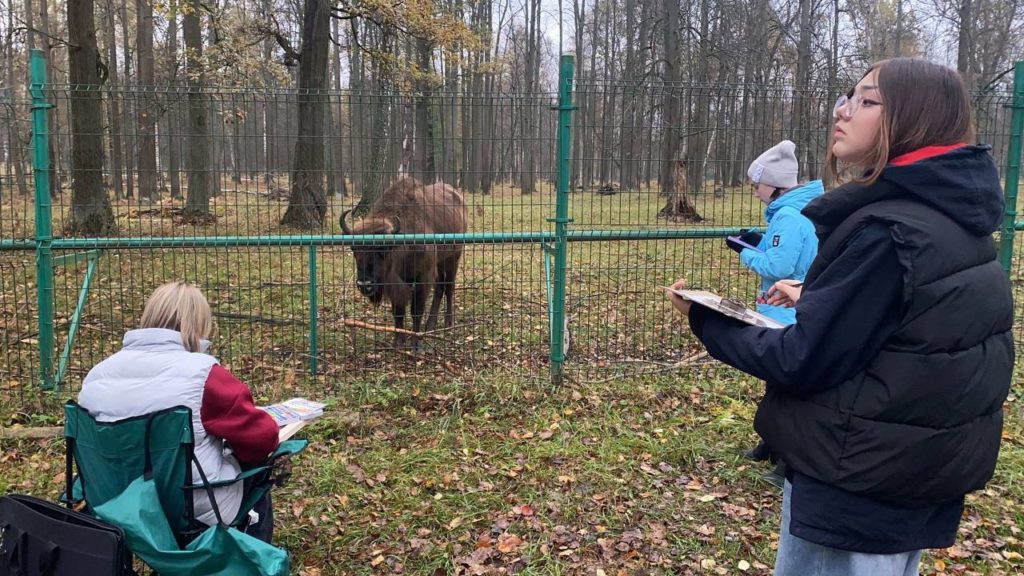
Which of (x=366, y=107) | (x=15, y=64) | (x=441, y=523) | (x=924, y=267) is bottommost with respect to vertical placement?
(x=441, y=523)

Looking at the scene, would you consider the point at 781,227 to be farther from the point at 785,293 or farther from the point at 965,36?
the point at 965,36

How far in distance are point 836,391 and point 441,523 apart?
292 cm

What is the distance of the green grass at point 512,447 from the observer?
13.2ft

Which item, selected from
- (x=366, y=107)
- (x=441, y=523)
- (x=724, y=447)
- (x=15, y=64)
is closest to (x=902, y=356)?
(x=441, y=523)

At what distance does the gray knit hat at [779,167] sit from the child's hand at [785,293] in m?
1.88

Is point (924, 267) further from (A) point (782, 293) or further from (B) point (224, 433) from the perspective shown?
(B) point (224, 433)

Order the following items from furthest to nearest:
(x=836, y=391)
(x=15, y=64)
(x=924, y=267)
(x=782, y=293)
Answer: (x=15, y=64), (x=782, y=293), (x=836, y=391), (x=924, y=267)

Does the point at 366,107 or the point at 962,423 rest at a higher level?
the point at 366,107

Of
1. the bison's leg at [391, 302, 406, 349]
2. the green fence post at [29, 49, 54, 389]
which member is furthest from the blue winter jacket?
the green fence post at [29, 49, 54, 389]

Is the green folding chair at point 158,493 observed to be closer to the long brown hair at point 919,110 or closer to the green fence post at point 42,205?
the long brown hair at point 919,110

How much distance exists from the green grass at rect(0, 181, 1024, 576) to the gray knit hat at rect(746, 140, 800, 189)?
1.91m

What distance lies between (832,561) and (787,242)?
244cm

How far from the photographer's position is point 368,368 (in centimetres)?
694

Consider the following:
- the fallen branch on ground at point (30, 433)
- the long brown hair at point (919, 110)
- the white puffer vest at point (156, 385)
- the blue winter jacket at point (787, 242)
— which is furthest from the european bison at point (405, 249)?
the long brown hair at point (919, 110)
